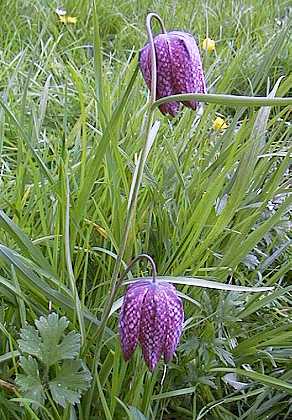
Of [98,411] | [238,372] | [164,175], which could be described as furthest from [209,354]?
[164,175]

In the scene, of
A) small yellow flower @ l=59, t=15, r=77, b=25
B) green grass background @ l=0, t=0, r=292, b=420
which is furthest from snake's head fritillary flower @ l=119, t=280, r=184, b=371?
small yellow flower @ l=59, t=15, r=77, b=25

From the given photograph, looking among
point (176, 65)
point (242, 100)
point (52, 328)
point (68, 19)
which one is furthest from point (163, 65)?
point (68, 19)

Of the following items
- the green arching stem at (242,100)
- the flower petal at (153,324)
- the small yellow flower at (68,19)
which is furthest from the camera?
the small yellow flower at (68,19)

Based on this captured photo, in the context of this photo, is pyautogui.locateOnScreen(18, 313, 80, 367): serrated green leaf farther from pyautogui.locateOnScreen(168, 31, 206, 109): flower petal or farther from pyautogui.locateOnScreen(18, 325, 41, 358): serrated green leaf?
pyautogui.locateOnScreen(168, 31, 206, 109): flower petal

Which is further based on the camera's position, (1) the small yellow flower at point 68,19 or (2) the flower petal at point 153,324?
(1) the small yellow flower at point 68,19

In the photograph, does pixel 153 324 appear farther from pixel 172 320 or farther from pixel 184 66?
pixel 184 66

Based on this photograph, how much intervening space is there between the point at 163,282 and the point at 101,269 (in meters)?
0.31

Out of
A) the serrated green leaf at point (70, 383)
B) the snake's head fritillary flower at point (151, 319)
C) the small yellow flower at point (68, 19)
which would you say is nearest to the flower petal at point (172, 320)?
the snake's head fritillary flower at point (151, 319)

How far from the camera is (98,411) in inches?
36.7

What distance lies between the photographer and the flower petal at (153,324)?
759mm

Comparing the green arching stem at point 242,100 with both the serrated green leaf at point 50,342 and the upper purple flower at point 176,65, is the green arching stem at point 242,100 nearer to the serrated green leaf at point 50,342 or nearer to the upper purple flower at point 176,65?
the upper purple flower at point 176,65

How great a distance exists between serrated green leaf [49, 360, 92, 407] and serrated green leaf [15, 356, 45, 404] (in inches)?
0.6

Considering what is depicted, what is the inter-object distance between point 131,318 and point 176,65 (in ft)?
0.87

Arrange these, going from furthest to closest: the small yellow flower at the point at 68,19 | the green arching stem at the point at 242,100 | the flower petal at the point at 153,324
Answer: the small yellow flower at the point at 68,19 < the flower petal at the point at 153,324 < the green arching stem at the point at 242,100
